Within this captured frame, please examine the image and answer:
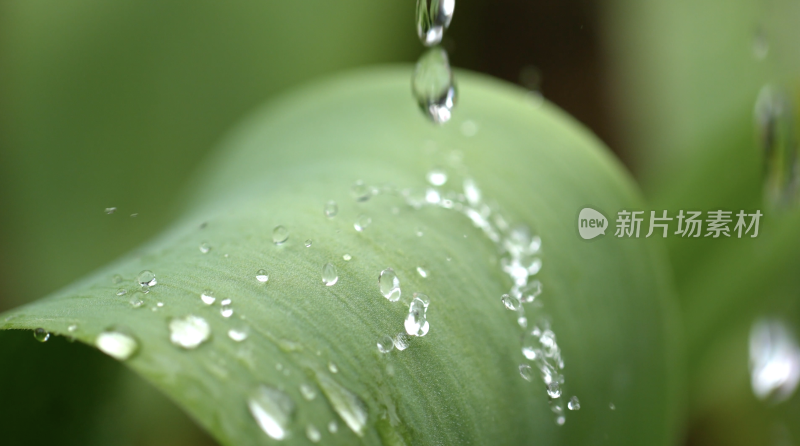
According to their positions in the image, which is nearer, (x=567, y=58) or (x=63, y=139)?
(x=63, y=139)

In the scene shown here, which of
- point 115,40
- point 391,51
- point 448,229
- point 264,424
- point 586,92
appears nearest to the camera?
point 264,424

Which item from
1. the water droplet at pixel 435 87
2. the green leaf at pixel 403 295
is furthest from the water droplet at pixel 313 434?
the water droplet at pixel 435 87

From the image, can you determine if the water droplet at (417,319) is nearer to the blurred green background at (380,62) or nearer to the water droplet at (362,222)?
the water droplet at (362,222)

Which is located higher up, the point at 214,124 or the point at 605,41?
the point at 605,41

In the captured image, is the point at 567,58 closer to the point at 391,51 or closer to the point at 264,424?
the point at 391,51

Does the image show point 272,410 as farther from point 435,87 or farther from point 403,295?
point 435,87

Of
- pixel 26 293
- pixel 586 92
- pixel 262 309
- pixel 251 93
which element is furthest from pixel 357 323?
pixel 586 92

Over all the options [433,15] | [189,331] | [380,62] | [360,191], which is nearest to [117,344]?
[189,331]

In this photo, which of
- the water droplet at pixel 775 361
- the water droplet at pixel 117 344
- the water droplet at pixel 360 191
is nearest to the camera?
the water droplet at pixel 117 344
